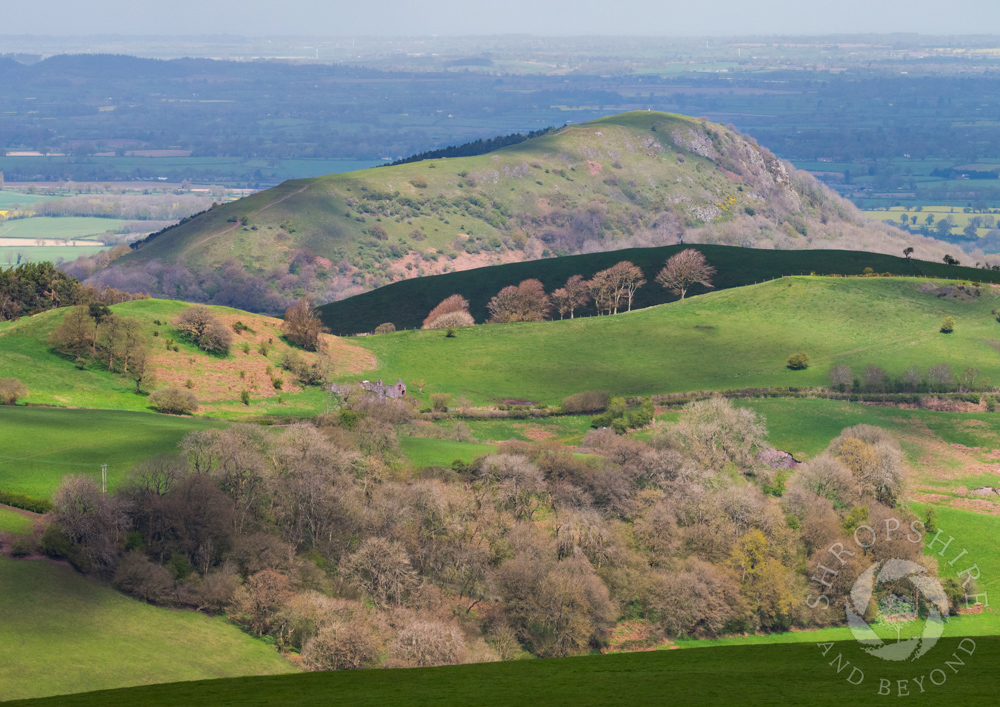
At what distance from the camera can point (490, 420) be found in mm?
120500

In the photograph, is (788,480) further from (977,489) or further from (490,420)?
(490,420)

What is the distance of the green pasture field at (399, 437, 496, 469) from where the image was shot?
93.1 metres

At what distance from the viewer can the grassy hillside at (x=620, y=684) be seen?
129 feet

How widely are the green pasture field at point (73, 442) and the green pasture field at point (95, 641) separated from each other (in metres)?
14.7

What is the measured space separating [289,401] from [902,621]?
73365 mm

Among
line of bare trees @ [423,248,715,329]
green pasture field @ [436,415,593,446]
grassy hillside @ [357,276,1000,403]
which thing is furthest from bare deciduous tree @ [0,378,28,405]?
line of bare trees @ [423,248,715,329]

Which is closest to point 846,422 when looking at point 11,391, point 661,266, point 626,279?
point 626,279

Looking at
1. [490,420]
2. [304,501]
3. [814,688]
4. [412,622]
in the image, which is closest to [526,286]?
[490,420]

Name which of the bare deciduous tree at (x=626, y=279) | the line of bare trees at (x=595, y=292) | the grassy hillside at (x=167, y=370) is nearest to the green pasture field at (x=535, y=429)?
the grassy hillside at (x=167, y=370)

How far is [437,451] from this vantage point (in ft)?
316

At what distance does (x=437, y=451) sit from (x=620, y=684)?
53.7 m

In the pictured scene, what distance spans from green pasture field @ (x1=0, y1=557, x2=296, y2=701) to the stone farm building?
61.1 meters

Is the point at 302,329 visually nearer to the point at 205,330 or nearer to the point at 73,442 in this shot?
the point at 205,330

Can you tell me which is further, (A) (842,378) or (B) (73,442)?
(A) (842,378)
